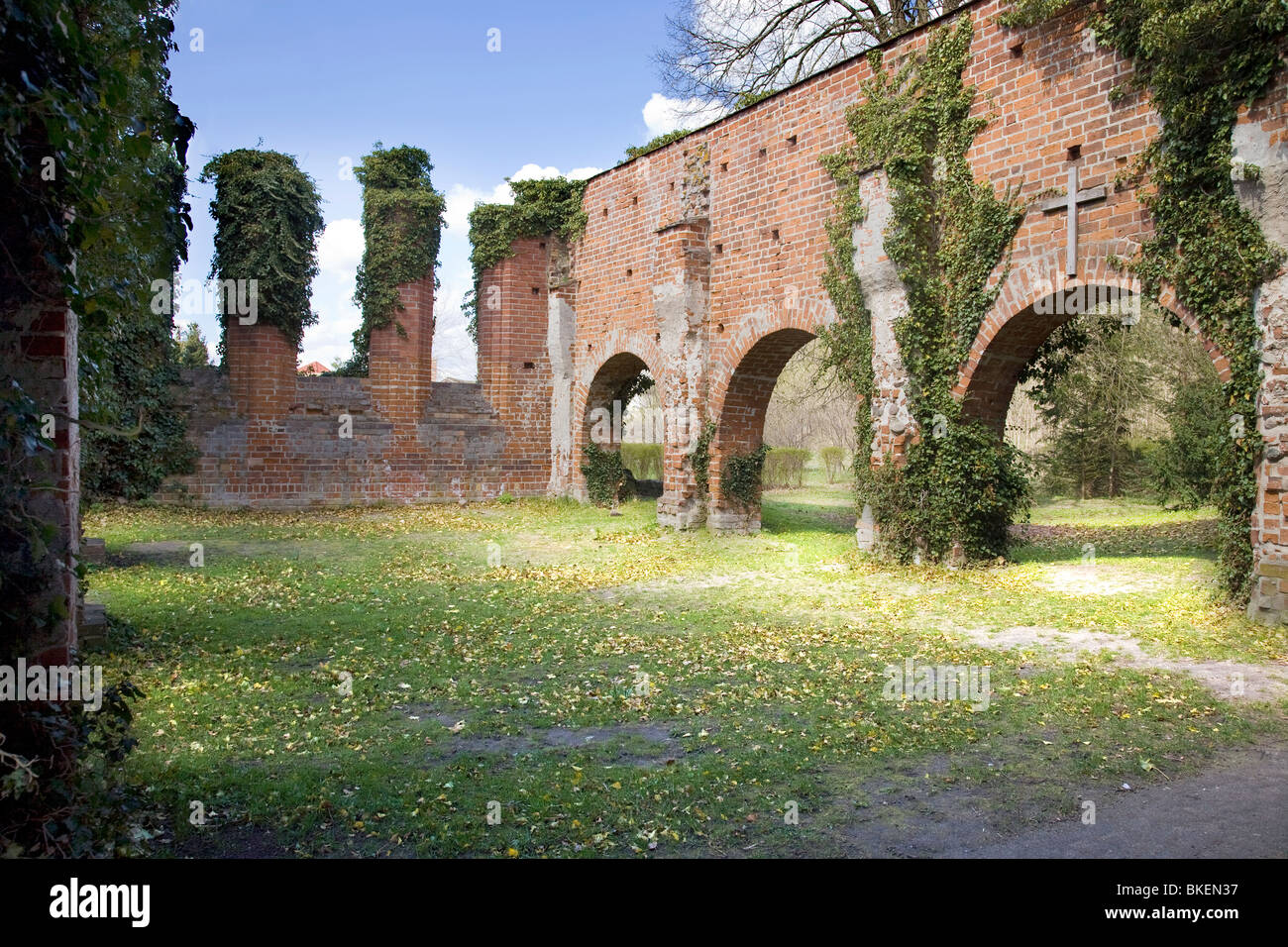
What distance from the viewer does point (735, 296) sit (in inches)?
522

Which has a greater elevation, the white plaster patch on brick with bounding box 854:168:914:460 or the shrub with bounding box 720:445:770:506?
the white plaster patch on brick with bounding box 854:168:914:460

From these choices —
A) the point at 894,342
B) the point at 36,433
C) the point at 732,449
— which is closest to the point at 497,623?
the point at 36,433

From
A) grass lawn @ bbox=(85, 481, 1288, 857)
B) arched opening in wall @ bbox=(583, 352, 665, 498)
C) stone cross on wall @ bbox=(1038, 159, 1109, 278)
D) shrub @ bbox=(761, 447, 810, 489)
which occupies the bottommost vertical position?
grass lawn @ bbox=(85, 481, 1288, 857)

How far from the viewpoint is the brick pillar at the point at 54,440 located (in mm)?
3018

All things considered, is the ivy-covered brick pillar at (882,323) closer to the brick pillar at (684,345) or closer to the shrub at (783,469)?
the brick pillar at (684,345)

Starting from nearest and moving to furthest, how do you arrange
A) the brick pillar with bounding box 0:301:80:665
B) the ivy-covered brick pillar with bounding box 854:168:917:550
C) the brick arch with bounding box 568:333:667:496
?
the brick pillar with bounding box 0:301:80:665, the ivy-covered brick pillar with bounding box 854:168:917:550, the brick arch with bounding box 568:333:667:496

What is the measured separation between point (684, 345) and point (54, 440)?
11229 millimetres

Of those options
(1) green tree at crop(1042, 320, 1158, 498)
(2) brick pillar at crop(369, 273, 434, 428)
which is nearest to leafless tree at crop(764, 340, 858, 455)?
(1) green tree at crop(1042, 320, 1158, 498)

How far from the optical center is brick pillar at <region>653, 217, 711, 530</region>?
13664 mm

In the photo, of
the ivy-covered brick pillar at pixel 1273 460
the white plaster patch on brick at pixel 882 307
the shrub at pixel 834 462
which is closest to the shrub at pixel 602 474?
the white plaster patch on brick at pixel 882 307

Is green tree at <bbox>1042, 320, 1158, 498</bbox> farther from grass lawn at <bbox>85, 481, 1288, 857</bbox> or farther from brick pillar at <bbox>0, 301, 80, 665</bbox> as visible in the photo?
brick pillar at <bbox>0, 301, 80, 665</bbox>

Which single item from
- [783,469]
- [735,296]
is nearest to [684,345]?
[735,296]

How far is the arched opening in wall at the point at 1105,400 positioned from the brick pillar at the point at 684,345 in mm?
4805

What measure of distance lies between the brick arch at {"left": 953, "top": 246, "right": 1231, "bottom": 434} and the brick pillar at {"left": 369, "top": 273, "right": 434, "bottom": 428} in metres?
11.5
